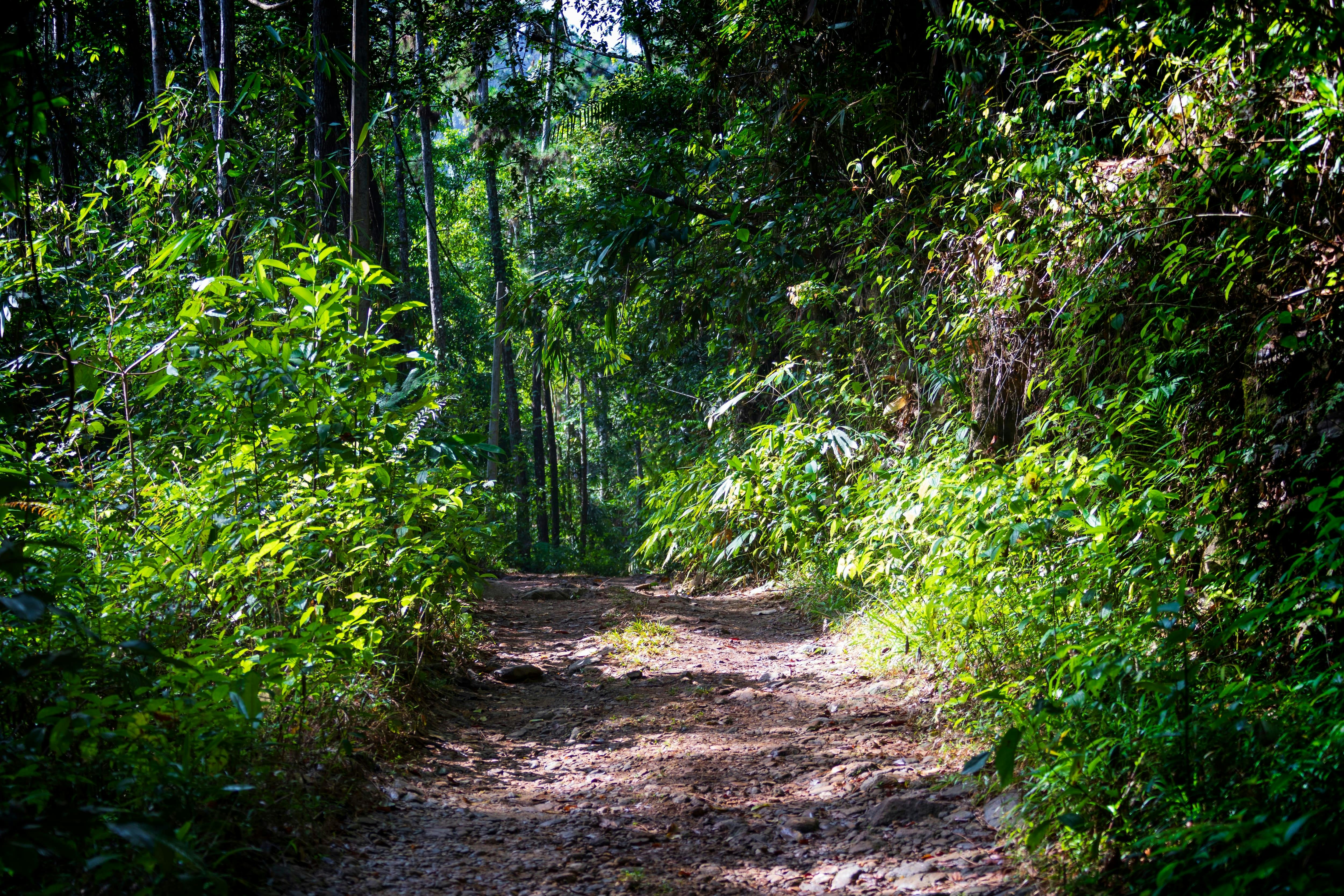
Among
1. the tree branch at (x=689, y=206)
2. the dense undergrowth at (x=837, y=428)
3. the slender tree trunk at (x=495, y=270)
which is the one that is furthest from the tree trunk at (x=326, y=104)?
the slender tree trunk at (x=495, y=270)

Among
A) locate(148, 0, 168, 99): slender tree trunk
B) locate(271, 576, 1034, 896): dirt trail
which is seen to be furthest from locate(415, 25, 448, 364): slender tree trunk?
locate(271, 576, 1034, 896): dirt trail

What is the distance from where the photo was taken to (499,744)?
13.6ft

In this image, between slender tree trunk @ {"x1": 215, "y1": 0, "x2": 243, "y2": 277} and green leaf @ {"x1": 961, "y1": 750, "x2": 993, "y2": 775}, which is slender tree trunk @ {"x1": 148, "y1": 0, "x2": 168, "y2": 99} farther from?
green leaf @ {"x1": 961, "y1": 750, "x2": 993, "y2": 775}

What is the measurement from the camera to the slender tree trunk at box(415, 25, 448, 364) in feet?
33.7

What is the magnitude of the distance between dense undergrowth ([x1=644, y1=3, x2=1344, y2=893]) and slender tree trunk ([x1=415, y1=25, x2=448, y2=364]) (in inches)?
260

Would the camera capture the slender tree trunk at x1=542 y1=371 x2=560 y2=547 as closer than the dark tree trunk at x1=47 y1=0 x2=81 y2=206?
No

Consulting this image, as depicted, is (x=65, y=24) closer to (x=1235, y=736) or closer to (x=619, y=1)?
(x=619, y=1)

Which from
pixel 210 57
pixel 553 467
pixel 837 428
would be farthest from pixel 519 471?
pixel 837 428

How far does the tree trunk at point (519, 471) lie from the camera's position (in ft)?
54.7

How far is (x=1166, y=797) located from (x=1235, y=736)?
29 centimetres

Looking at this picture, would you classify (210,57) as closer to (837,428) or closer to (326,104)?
(326,104)

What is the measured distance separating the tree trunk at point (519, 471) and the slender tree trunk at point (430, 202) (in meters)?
3.06

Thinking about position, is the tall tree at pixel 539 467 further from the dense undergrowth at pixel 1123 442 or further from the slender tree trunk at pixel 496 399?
the dense undergrowth at pixel 1123 442

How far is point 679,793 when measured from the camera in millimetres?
3375
